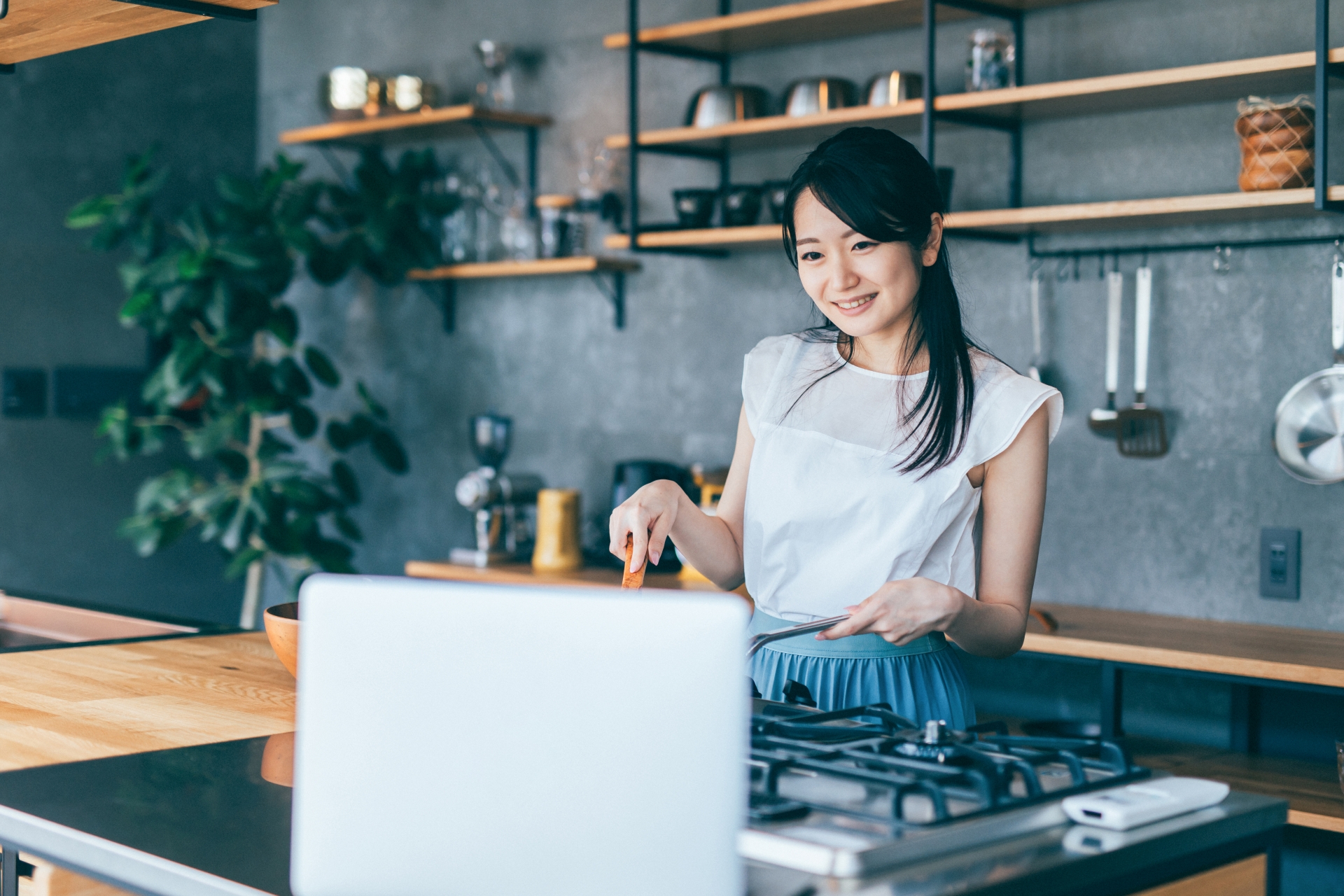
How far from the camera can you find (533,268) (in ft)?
Result: 12.8

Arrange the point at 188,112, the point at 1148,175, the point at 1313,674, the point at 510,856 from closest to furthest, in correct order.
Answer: the point at 510,856 → the point at 1313,674 → the point at 1148,175 → the point at 188,112

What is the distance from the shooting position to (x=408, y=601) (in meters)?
0.85

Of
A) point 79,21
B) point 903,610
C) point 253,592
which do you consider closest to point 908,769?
point 903,610

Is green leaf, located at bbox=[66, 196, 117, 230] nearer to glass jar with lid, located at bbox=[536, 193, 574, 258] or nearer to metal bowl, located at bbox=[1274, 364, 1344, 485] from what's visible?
glass jar with lid, located at bbox=[536, 193, 574, 258]

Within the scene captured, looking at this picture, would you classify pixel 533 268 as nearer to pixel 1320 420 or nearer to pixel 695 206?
pixel 695 206

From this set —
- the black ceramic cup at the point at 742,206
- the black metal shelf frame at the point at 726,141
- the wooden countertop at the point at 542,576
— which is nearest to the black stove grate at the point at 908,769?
the black metal shelf frame at the point at 726,141

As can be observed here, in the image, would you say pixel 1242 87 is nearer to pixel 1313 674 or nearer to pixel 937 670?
pixel 1313 674

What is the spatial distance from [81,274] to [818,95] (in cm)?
255

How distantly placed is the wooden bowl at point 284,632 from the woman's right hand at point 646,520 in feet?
1.34

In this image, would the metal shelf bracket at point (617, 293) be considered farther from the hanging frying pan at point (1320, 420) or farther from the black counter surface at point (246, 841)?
the black counter surface at point (246, 841)

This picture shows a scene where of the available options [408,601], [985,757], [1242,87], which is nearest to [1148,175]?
[1242,87]

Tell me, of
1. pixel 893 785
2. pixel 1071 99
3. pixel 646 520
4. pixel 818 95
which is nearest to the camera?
pixel 893 785

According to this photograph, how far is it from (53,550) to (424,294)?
1.42m

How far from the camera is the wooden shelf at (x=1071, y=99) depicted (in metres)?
2.65
